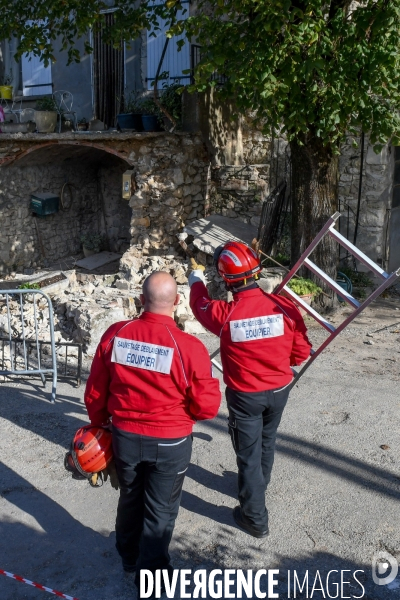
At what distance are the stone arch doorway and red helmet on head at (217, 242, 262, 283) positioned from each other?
28.6 feet

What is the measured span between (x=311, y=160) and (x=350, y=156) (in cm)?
237

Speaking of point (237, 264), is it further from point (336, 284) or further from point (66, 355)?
point (66, 355)

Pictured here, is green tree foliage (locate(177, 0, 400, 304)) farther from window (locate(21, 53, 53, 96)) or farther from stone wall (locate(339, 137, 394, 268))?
window (locate(21, 53, 53, 96))

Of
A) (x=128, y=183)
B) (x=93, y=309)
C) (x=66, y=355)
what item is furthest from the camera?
(x=128, y=183)

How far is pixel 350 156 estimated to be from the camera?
11.2 metres

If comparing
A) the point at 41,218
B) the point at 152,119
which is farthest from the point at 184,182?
the point at 41,218

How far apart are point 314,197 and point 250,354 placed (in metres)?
5.66

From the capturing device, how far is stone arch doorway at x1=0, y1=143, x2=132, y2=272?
13.0 m

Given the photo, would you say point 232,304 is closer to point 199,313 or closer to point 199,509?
point 199,313

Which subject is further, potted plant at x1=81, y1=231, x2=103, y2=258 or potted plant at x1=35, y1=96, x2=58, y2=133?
potted plant at x1=81, y1=231, x2=103, y2=258

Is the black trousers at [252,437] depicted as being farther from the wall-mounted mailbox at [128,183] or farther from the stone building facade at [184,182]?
the wall-mounted mailbox at [128,183]

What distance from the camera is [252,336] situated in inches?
157

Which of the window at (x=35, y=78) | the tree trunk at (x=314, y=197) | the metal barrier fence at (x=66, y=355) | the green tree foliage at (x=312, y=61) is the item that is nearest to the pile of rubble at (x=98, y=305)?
the metal barrier fence at (x=66, y=355)

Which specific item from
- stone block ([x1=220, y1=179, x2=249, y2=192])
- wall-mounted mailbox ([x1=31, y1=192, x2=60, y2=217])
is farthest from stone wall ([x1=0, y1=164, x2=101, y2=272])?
stone block ([x1=220, y1=179, x2=249, y2=192])
